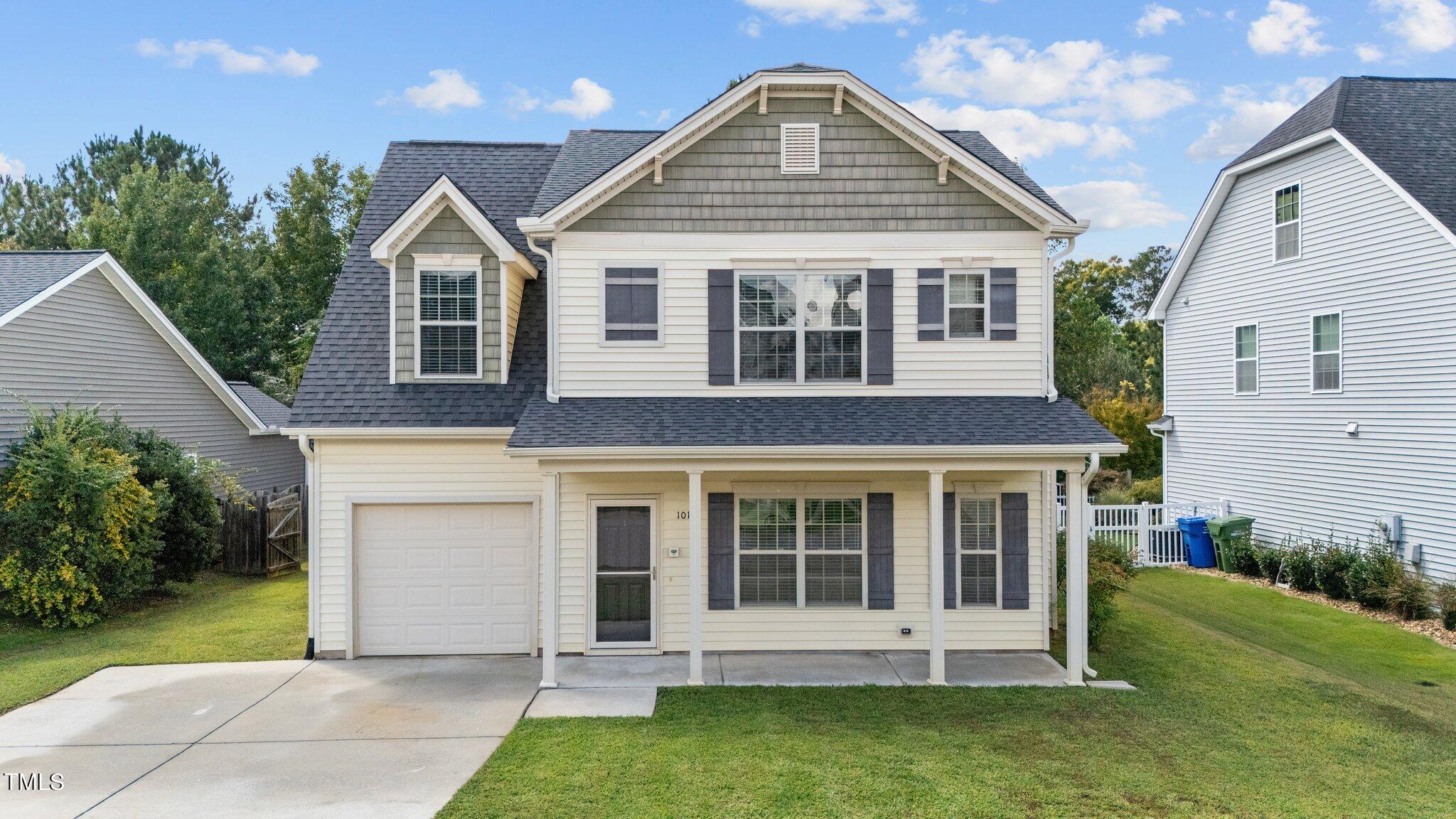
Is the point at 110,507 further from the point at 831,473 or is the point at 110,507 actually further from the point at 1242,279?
the point at 1242,279

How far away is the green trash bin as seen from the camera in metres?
16.6

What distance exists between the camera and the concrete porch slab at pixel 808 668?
30.4ft

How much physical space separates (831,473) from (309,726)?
6287 mm

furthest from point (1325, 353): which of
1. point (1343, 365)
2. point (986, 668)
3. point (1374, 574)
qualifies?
point (986, 668)

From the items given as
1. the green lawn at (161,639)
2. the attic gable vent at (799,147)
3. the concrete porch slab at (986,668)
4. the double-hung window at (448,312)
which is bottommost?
the green lawn at (161,639)

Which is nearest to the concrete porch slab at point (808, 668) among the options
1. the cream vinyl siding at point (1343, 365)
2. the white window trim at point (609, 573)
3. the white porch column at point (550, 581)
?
the white window trim at point (609, 573)

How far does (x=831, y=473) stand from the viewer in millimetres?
10250

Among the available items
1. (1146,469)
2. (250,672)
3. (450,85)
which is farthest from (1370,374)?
(450,85)

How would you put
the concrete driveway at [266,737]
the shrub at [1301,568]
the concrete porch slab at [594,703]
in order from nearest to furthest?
the concrete driveway at [266,737] < the concrete porch slab at [594,703] < the shrub at [1301,568]

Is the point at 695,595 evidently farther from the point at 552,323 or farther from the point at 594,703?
the point at 552,323

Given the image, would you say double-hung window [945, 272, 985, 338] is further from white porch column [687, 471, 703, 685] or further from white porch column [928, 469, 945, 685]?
white porch column [687, 471, 703, 685]

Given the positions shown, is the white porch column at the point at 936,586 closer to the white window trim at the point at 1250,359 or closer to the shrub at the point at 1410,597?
the shrub at the point at 1410,597

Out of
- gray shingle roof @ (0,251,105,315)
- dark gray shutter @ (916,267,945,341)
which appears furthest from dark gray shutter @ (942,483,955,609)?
gray shingle roof @ (0,251,105,315)

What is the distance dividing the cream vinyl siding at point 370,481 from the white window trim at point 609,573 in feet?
2.71
